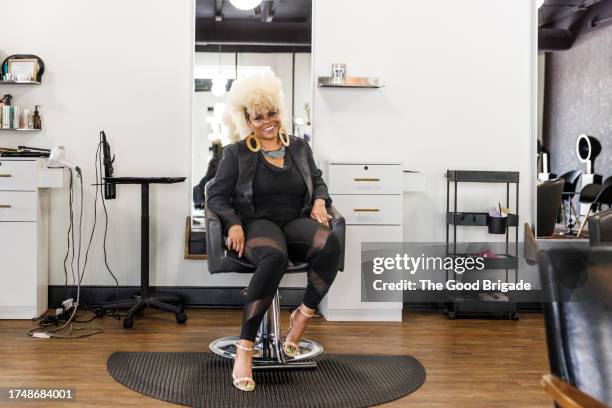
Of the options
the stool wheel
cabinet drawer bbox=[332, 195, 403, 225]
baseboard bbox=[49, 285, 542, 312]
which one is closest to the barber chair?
baseboard bbox=[49, 285, 542, 312]

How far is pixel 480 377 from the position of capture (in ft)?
10.1

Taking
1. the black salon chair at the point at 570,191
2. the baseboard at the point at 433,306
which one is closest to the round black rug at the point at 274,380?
the baseboard at the point at 433,306

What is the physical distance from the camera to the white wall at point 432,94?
4.55 meters

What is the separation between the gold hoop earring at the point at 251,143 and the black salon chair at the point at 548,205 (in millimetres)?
2247

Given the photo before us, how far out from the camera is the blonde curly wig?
132 inches

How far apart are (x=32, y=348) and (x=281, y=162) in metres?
1.54

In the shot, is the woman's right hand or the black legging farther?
the woman's right hand

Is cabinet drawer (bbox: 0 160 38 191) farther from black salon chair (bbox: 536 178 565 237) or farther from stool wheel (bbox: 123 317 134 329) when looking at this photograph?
black salon chair (bbox: 536 178 565 237)

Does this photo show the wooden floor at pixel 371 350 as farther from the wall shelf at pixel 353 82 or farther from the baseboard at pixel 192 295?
the wall shelf at pixel 353 82

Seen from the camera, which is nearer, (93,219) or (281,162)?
(281,162)

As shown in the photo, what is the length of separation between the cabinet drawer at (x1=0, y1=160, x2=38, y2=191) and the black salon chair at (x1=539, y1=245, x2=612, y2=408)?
3435mm

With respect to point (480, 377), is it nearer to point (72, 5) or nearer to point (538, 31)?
point (538, 31)

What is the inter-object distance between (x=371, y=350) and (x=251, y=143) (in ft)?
4.00

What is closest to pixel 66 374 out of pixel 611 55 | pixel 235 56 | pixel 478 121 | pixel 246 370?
pixel 246 370
